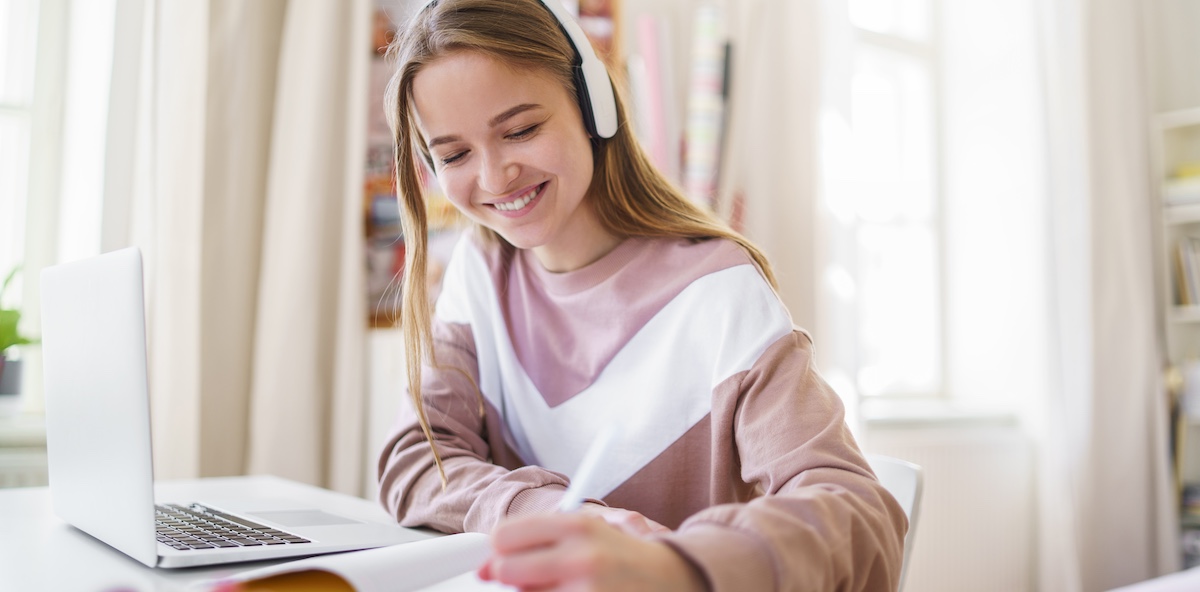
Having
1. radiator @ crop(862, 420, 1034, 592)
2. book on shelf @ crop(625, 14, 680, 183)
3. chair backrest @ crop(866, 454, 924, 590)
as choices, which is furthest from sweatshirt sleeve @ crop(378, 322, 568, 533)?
radiator @ crop(862, 420, 1034, 592)

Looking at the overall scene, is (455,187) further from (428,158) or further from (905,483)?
(905,483)

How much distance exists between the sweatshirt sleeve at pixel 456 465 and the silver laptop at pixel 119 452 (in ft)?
0.15

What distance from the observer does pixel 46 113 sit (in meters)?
1.87

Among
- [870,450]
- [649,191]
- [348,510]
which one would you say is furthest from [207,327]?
[870,450]

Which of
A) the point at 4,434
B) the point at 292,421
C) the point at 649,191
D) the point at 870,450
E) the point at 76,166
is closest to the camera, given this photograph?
the point at 649,191

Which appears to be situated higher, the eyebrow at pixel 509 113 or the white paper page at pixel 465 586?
the eyebrow at pixel 509 113

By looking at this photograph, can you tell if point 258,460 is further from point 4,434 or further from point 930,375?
point 930,375

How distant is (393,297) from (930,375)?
234 cm

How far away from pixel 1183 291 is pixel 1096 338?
0.42 meters

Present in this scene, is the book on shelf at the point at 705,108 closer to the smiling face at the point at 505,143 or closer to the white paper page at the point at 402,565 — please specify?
the smiling face at the point at 505,143

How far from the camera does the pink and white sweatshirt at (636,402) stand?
787 millimetres

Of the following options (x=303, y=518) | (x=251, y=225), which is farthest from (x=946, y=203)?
(x=303, y=518)

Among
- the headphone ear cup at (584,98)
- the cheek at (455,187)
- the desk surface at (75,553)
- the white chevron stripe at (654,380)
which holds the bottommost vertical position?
the desk surface at (75,553)

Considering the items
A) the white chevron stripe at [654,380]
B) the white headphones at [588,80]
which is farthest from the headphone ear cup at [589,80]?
the white chevron stripe at [654,380]
